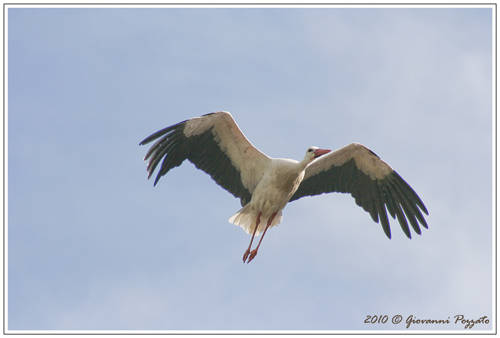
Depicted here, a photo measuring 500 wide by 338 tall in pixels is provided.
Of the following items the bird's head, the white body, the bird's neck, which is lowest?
the white body

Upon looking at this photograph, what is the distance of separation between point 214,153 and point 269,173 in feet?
3.25

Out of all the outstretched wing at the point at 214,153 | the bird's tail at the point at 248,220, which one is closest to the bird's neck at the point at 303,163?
the outstretched wing at the point at 214,153

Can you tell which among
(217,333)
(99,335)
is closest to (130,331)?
(99,335)

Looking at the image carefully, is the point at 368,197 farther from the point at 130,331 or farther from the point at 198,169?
the point at 130,331

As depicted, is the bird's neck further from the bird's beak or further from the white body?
the bird's beak

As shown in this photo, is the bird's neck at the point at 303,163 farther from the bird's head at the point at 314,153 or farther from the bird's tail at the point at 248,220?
the bird's tail at the point at 248,220

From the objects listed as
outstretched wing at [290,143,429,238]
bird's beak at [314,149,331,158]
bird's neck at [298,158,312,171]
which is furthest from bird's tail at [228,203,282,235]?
bird's beak at [314,149,331,158]

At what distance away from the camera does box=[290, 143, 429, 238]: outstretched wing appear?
12.2 meters

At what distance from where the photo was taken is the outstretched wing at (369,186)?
12211 mm

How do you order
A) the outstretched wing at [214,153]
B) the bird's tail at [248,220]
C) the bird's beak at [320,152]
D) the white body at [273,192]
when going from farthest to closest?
the bird's tail at [248,220], the outstretched wing at [214,153], the white body at [273,192], the bird's beak at [320,152]

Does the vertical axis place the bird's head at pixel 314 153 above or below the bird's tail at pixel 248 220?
above

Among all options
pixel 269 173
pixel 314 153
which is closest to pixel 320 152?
pixel 314 153

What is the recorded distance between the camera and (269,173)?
1157 cm

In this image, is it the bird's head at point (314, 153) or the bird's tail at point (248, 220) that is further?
the bird's tail at point (248, 220)
